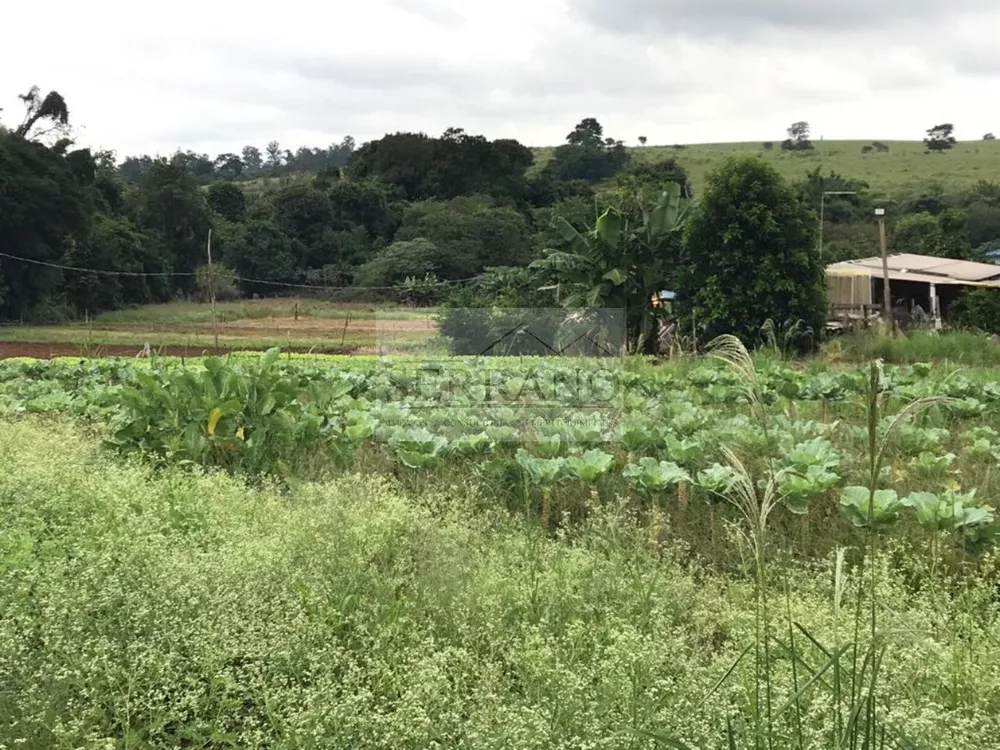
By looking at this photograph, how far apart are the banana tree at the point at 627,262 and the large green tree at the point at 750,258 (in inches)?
22.0

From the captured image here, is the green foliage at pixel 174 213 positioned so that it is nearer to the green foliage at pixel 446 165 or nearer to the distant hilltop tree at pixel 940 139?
the green foliage at pixel 446 165

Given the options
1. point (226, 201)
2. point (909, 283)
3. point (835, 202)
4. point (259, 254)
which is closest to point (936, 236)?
point (835, 202)

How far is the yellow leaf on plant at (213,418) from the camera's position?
4855 mm

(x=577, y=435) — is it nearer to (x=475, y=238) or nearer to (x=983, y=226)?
(x=475, y=238)

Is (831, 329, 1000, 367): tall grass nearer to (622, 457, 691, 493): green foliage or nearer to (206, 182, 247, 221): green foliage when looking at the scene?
(622, 457, 691, 493): green foliage

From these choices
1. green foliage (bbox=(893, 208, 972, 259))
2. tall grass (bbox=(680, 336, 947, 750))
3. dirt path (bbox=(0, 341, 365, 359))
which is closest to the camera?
tall grass (bbox=(680, 336, 947, 750))

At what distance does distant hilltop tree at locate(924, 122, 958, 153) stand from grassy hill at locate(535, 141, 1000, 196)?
737 mm

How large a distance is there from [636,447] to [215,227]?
116 feet

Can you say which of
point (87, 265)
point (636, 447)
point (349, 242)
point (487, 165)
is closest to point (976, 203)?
point (487, 165)

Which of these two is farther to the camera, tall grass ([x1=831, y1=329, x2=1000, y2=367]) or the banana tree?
the banana tree

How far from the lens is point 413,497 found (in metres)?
4.34

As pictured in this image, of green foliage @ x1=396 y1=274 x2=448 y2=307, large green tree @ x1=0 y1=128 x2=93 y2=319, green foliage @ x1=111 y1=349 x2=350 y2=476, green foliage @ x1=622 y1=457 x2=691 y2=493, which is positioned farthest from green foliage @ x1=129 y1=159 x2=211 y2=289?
green foliage @ x1=622 y1=457 x2=691 y2=493

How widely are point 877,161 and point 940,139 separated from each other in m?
11.8

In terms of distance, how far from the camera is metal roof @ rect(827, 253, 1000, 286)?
21734 mm
